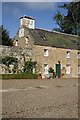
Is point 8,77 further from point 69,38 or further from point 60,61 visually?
point 69,38

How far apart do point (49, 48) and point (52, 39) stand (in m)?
2.54

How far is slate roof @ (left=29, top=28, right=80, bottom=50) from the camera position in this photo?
25.7m

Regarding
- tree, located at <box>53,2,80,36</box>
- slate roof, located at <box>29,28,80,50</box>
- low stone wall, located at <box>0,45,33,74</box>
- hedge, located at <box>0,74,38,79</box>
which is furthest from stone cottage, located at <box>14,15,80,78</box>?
tree, located at <box>53,2,80,36</box>

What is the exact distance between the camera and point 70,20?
1606 inches

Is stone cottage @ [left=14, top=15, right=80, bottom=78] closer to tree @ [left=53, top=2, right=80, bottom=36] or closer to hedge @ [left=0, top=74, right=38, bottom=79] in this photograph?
hedge @ [left=0, top=74, right=38, bottom=79]

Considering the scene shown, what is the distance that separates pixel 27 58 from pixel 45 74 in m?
3.59

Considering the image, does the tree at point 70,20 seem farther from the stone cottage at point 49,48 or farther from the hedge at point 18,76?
the hedge at point 18,76

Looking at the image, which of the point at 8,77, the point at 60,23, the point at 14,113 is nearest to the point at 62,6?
the point at 60,23

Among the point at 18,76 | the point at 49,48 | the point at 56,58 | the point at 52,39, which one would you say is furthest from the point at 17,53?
the point at 52,39

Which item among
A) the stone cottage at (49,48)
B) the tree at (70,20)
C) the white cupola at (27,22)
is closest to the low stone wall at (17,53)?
the stone cottage at (49,48)

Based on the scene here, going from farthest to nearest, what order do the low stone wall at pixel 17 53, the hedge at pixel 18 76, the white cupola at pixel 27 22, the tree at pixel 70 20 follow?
the tree at pixel 70 20, the white cupola at pixel 27 22, the low stone wall at pixel 17 53, the hedge at pixel 18 76

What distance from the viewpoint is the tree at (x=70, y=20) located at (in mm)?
38806

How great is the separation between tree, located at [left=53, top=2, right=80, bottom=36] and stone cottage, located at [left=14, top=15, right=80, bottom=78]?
9.70 m

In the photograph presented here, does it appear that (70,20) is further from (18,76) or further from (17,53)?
(18,76)
